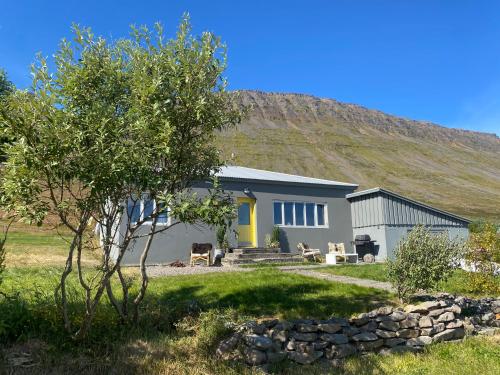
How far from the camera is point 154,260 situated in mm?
17031

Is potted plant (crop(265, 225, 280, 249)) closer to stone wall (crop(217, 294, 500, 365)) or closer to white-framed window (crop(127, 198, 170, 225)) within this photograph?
white-framed window (crop(127, 198, 170, 225))

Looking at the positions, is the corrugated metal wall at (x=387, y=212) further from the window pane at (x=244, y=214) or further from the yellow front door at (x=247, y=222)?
the window pane at (x=244, y=214)

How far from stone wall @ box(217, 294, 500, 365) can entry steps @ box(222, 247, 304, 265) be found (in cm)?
948

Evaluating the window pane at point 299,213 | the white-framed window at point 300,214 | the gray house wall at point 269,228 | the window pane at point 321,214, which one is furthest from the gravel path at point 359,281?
the window pane at point 321,214

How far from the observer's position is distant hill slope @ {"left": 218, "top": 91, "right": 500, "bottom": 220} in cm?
8906

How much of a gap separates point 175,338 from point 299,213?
47.1 feet

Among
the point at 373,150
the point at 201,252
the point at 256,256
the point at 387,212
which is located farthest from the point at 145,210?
the point at 373,150

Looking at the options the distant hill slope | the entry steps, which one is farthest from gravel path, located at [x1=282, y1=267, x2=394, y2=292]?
the distant hill slope

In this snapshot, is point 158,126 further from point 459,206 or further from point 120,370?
point 459,206

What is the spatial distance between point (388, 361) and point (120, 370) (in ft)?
13.0

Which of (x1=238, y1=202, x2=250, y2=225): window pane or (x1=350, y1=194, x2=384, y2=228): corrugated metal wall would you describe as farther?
(x1=350, y1=194, x2=384, y2=228): corrugated metal wall

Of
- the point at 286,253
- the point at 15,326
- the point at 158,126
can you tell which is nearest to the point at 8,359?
the point at 15,326

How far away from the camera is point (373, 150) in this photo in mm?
125812

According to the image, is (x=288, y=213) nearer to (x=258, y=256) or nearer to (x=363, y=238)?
(x=258, y=256)
